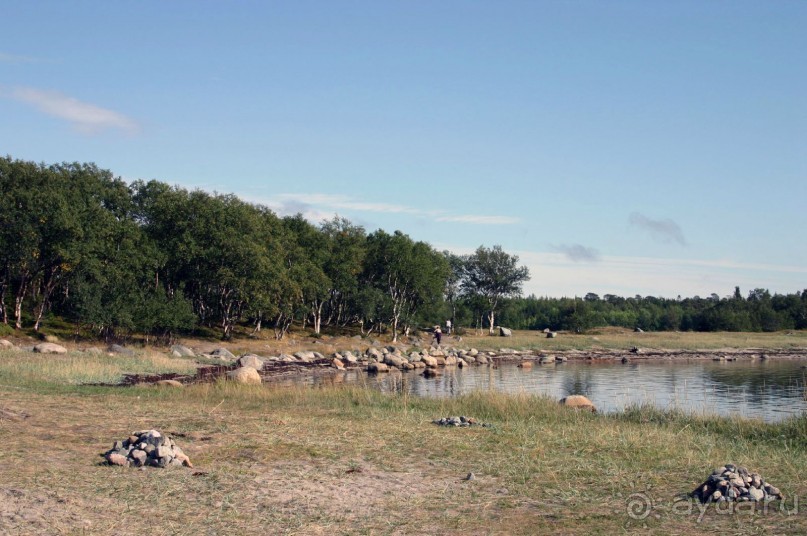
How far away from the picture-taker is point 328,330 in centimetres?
7412

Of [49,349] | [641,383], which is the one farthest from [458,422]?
[641,383]

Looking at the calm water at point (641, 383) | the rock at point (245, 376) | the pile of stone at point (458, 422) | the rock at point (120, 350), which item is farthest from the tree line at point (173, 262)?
the pile of stone at point (458, 422)

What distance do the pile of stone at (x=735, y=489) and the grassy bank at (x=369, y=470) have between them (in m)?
0.41

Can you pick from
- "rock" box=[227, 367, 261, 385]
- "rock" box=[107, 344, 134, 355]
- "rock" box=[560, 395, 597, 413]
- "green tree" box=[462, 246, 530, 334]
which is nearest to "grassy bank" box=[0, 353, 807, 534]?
"rock" box=[560, 395, 597, 413]

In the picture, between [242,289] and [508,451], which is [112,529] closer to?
[508,451]

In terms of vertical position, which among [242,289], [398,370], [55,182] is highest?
[55,182]

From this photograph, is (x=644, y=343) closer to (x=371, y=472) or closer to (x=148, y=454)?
(x=371, y=472)

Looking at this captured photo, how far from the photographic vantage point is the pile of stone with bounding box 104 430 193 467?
11438 millimetres

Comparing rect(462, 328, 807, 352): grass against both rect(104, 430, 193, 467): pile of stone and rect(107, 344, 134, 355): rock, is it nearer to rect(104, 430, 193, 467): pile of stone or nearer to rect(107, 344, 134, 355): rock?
rect(107, 344, 134, 355): rock

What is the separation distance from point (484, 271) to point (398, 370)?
171 feet

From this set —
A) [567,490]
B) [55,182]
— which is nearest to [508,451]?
[567,490]

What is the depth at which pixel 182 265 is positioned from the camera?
2167 inches

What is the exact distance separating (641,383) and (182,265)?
33347 mm

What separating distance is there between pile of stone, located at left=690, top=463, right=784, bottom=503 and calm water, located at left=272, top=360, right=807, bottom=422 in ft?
48.6
